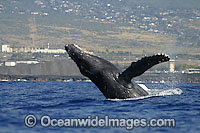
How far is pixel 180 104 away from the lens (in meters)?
14.0

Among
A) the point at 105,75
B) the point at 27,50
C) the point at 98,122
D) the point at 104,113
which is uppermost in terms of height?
the point at 105,75

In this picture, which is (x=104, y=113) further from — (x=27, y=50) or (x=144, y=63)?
(x=27, y=50)

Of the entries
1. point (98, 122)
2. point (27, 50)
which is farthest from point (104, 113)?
point (27, 50)

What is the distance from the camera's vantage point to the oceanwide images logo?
1052cm

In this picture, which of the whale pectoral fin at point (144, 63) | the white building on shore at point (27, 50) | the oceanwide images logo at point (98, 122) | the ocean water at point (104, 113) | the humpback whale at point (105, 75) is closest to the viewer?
the ocean water at point (104, 113)

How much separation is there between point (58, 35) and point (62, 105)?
6577 inches

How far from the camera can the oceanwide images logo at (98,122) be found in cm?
1052

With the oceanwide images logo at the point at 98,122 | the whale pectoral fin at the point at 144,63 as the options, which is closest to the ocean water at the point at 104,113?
the oceanwide images logo at the point at 98,122

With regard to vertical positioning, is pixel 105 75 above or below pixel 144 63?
below

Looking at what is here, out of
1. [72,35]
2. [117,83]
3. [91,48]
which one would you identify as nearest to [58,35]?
[72,35]

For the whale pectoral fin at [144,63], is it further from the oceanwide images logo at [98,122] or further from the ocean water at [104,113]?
the oceanwide images logo at [98,122]

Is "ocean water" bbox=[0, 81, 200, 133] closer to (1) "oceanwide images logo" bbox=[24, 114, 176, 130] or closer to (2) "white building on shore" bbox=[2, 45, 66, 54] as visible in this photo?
(1) "oceanwide images logo" bbox=[24, 114, 176, 130]

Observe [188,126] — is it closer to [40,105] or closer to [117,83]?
[117,83]

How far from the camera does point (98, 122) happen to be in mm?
10852
